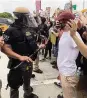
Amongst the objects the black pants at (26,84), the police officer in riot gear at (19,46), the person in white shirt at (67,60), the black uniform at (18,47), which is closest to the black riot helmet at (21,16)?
the police officer in riot gear at (19,46)

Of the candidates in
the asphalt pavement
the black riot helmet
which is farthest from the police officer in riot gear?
the asphalt pavement

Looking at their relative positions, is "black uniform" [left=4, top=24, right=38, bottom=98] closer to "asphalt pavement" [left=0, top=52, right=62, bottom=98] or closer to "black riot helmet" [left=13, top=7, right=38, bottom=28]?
"black riot helmet" [left=13, top=7, right=38, bottom=28]

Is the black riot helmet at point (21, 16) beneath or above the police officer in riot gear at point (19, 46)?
above

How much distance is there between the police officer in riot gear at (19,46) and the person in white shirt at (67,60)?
722mm

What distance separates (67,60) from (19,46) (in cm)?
109

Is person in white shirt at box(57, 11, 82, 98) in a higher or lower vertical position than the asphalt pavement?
higher

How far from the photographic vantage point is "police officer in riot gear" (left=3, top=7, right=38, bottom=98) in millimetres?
4001

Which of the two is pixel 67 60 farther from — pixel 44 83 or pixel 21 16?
pixel 44 83

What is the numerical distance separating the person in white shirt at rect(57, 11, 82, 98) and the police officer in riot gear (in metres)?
0.72

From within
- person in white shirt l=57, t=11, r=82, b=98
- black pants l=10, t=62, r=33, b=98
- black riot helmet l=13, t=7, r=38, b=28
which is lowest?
black pants l=10, t=62, r=33, b=98

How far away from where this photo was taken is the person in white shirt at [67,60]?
10.6 feet

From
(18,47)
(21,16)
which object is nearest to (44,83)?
(18,47)

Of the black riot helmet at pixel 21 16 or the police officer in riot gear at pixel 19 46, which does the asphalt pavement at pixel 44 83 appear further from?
the black riot helmet at pixel 21 16

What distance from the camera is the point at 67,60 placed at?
329cm
